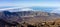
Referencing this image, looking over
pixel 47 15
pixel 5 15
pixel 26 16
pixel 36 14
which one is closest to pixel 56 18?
pixel 47 15

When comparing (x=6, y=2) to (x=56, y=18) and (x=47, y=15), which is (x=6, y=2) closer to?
(x=47, y=15)

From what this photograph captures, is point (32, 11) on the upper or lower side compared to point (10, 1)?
lower

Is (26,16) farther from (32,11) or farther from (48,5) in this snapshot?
(48,5)

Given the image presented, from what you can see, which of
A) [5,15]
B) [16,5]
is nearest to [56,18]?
[16,5]

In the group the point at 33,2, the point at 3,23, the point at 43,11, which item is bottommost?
the point at 3,23
